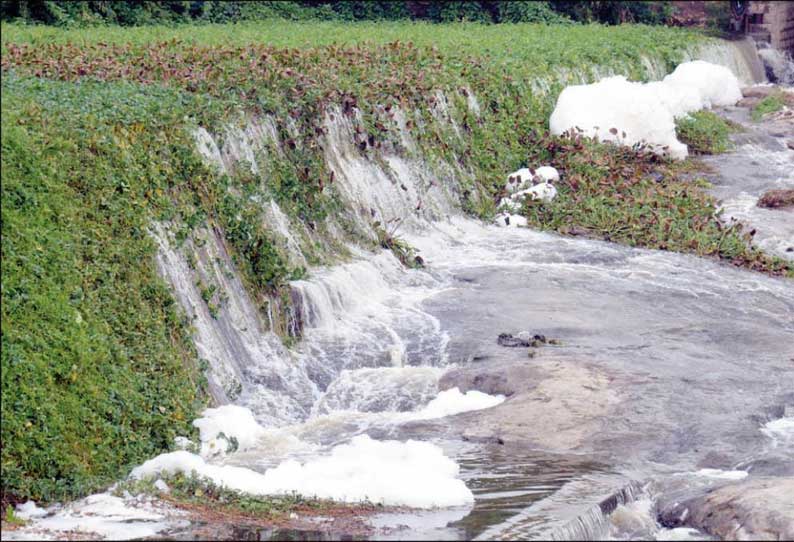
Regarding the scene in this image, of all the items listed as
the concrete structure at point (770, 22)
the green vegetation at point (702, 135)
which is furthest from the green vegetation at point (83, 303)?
the concrete structure at point (770, 22)

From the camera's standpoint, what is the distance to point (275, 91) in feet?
52.1

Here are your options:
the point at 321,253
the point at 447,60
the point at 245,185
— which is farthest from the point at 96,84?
the point at 447,60

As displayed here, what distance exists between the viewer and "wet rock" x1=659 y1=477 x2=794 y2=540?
8.95 m

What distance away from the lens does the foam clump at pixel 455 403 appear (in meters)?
11.7

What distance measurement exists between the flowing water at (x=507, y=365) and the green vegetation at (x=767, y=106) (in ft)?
33.5

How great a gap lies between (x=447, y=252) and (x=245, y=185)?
3.71 meters

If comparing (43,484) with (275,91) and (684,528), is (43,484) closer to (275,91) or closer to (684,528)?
(684,528)

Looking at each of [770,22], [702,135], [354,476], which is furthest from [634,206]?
[770,22]

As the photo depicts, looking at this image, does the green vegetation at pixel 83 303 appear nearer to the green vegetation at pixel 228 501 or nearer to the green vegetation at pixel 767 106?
the green vegetation at pixel 228 501

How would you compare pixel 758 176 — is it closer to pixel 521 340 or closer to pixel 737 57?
pixel 521 340

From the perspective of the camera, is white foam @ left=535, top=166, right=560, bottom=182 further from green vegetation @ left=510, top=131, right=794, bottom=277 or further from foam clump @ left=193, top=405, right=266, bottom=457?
foam clump @ left=193, top=405, right=266, bottom=457

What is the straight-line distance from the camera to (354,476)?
32.1ft

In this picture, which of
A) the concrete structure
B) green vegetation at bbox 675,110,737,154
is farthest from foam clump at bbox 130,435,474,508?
the concrete structure

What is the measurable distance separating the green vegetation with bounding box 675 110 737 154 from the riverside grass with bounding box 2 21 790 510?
212cm
